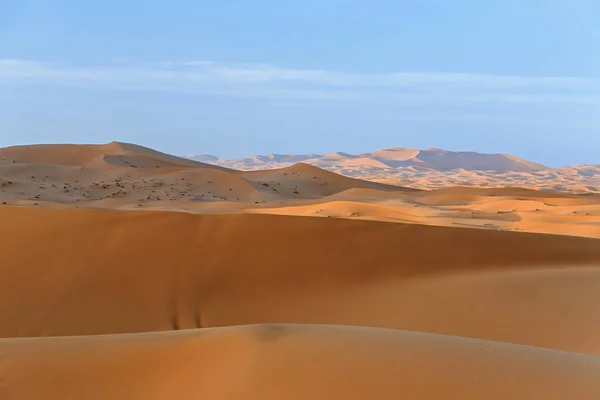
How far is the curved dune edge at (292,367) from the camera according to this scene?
2.53m

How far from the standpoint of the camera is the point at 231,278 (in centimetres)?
639

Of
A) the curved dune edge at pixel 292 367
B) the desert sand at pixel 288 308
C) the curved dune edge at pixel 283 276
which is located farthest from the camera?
the curved dune edge at pixel 283 276

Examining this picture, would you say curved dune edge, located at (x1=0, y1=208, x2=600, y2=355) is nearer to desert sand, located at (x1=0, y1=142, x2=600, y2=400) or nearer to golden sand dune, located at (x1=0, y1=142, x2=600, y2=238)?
desert sand, located at (x1=0, y1=142, x2=600, y2=400)

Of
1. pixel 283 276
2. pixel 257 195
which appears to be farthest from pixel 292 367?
pixel 257 195

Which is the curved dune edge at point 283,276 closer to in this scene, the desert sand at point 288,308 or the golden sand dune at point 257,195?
the desert sand at point 288,308

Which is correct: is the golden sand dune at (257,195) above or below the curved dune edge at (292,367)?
above

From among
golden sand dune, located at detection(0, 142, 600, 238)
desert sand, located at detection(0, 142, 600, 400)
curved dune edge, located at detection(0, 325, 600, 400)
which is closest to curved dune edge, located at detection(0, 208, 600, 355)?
desert sand, located at detection(0, 142, 600, 400)

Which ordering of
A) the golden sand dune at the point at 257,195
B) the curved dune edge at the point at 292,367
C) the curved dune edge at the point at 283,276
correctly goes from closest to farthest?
the curved dune edge at the point at 292,367 < the curved dune edge at the point at 283,276 < the golden sand dune at the point at 257,195

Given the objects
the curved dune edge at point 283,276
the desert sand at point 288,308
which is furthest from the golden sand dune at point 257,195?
the curved dune edge at point 283,276

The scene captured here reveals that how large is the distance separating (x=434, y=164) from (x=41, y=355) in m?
107

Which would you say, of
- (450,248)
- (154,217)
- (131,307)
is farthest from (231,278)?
(450,248)

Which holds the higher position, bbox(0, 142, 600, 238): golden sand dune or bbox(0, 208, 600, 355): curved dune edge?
bbox(0, 142, 600, 238): golden sand dune

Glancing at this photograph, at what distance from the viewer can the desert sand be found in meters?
2.68

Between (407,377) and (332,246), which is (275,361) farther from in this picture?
(332,246)
